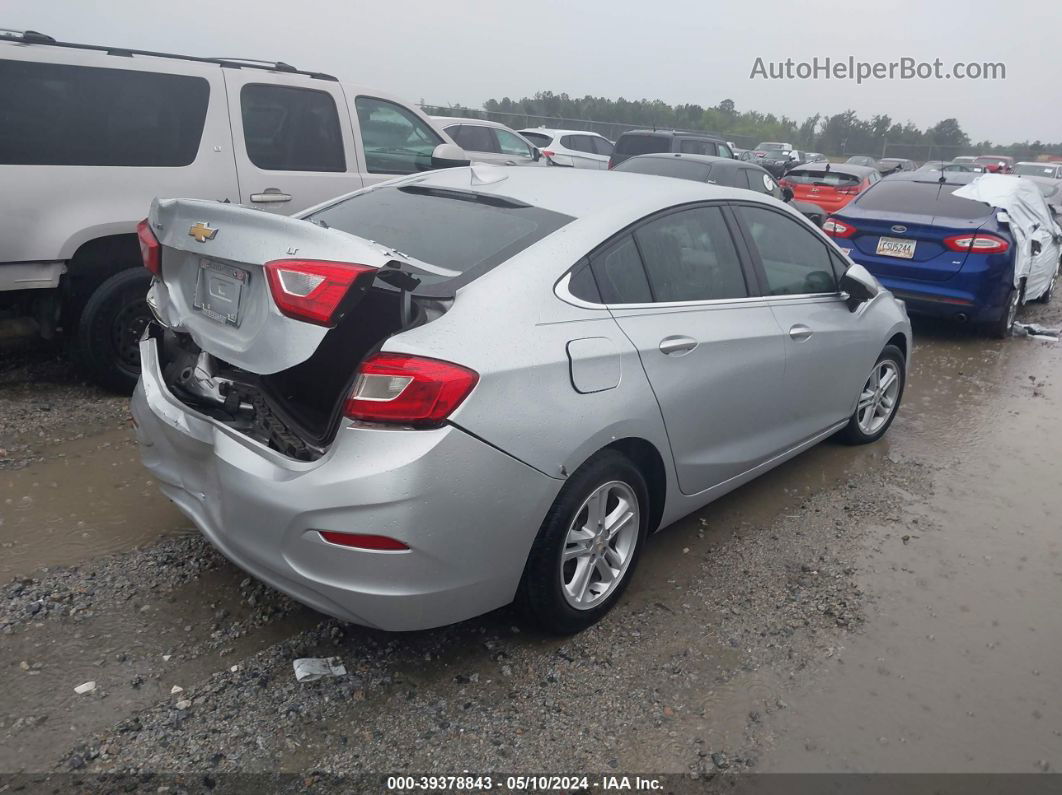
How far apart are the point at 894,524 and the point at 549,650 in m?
2.22

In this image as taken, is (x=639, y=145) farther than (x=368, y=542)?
Yes

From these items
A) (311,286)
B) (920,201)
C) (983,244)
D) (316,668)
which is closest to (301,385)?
(311,286)

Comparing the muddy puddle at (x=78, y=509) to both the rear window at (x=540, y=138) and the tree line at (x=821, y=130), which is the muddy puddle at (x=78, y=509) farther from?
the tree line at (x=821, y=130)

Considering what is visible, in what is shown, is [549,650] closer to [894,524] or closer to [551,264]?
[551,264]

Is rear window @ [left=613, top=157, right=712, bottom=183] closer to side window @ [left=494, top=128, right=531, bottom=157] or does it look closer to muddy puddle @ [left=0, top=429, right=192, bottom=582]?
side window @ [left=494, top=128, right=531, bottom=157]

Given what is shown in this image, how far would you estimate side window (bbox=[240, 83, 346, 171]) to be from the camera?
5555 mm

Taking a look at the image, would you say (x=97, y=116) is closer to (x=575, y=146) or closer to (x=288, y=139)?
(x=288, y=139)

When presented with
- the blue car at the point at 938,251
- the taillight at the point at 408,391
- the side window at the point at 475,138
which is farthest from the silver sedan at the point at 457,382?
the side window at the point at 475,138

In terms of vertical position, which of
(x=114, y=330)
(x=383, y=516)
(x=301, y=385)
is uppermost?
(x=301, y=385)

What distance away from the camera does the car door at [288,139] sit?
548 centimetres

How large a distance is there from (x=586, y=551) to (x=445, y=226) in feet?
4.48

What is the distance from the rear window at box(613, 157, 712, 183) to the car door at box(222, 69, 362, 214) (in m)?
5.24

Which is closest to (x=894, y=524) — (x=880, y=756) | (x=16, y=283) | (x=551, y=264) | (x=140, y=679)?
(x=880, y=756)

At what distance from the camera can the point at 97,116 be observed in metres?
4.85
